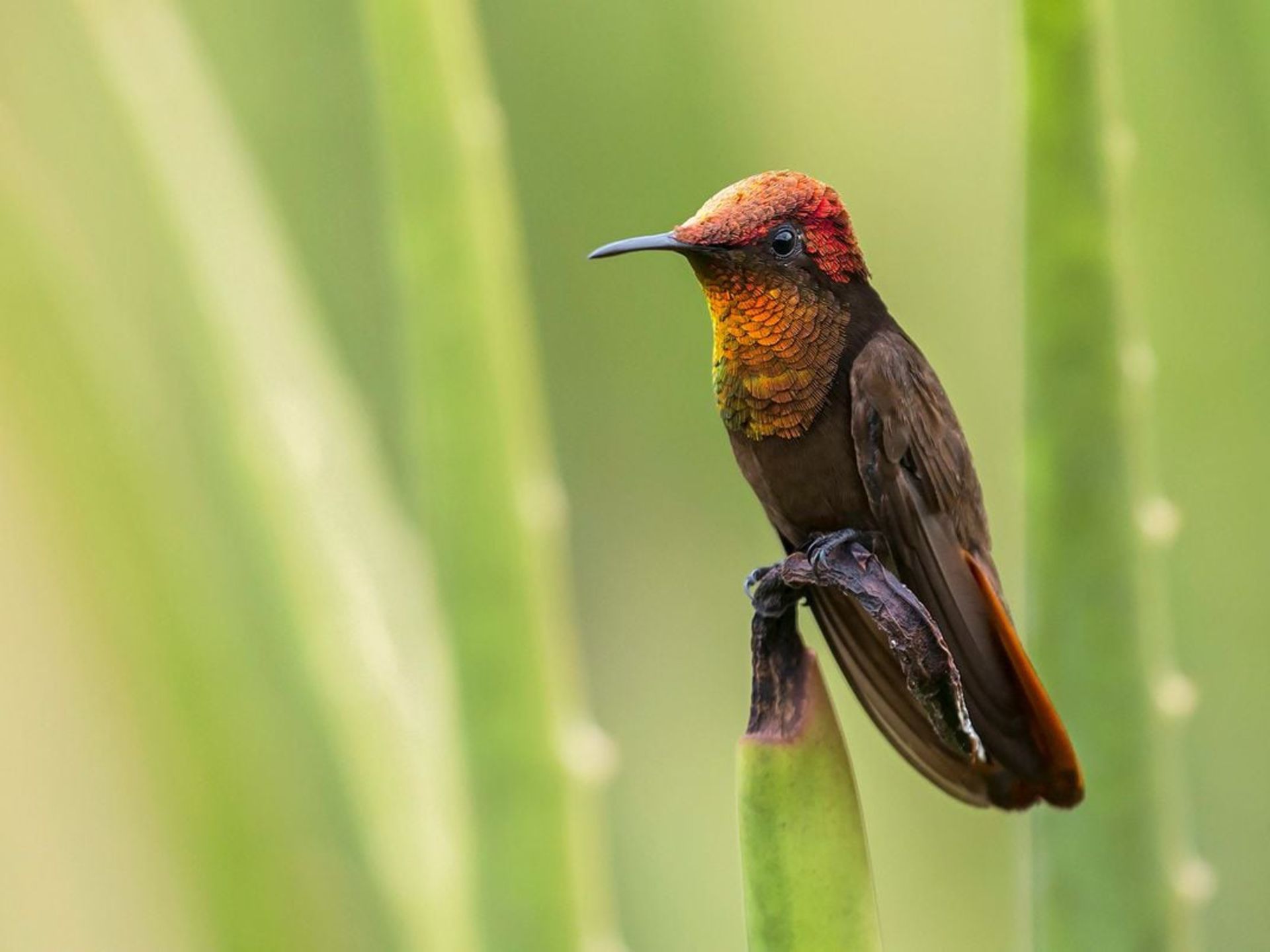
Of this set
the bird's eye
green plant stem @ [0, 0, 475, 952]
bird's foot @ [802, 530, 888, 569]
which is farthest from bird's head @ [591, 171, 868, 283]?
green plant stem @ [0, 0, 475, 952]

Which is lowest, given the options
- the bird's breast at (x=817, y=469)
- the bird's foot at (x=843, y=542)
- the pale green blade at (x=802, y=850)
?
the pale green blade at (x=802, y=850)

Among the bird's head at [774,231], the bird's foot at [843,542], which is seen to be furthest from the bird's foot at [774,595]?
the bird's head at [774,231]

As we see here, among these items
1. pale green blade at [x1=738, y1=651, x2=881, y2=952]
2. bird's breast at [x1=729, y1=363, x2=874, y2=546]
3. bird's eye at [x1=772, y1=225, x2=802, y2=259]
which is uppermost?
bird's eye at [x1=772, y1=225, x2=802, y2=259]

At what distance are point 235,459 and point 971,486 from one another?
402 millimetres

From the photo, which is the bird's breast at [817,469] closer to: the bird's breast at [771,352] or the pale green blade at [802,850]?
the bird's breast at [771,352]

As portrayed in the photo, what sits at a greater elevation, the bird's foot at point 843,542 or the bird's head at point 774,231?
the bird's head at point 774,231

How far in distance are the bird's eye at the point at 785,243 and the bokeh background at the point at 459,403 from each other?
10 centimetres

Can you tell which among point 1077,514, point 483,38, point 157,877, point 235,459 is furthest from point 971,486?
point 483,38

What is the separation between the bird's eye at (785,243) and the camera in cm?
67

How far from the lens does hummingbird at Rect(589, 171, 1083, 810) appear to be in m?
0.63

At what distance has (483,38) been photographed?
4.05ft

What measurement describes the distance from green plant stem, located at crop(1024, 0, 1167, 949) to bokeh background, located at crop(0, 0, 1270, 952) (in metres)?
0.02

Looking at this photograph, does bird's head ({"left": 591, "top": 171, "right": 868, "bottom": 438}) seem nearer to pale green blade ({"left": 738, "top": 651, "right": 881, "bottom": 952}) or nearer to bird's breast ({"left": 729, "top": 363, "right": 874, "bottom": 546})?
bird's breast ({"left": 729, "top": 363, "right": 874, "bottom": 546})

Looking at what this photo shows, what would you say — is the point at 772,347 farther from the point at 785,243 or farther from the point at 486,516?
the point at 486,516
